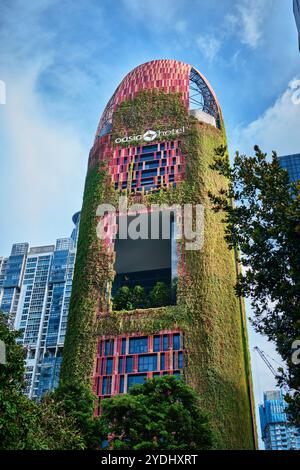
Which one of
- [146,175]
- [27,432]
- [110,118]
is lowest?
[27,432]

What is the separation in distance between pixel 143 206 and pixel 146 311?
10234 mm

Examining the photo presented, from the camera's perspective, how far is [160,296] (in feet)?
140

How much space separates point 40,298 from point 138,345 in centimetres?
7109

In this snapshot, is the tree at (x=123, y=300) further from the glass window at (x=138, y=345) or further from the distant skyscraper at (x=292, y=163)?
the distant skyscraper at (x=292, y=163)

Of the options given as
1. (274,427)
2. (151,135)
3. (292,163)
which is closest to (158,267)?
(151,135)

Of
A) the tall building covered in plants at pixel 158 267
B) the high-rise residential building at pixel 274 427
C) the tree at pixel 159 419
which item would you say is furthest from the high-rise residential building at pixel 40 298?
the tree at pixel 159 419

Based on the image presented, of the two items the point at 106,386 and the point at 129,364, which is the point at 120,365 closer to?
the point at 129,364

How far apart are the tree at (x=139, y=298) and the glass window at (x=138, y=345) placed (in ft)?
12.9

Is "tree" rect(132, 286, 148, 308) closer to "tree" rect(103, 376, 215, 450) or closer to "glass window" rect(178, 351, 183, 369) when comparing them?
"glass window" rect(178, 351, 183, 369)

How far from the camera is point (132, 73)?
57.0 m

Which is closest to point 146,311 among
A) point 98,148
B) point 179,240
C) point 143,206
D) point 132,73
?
point 179,240

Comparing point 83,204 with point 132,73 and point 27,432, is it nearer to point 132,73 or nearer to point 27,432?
point 132,73

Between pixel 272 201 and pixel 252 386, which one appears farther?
pixel 252 386

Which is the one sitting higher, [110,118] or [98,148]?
[110,118]
